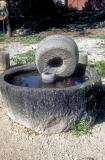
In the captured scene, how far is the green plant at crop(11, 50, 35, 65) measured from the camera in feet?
39.7

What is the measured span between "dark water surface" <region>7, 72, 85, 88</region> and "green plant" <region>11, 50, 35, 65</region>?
344cm

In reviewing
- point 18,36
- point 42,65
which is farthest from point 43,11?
point 42,65

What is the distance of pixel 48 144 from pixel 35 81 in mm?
1497

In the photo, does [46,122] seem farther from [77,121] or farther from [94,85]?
[94,85]

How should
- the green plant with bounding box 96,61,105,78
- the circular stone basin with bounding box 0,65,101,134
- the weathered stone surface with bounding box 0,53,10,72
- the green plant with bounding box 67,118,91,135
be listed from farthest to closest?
the green plant with bounding box 96,61,105,78
the weathered stone surface with bounding box 0,53,10,72
the green plant with bounding box 67,118,91,135
the circular stone basin with bounding box 0,65,101,134

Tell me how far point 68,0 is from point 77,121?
17.4 m

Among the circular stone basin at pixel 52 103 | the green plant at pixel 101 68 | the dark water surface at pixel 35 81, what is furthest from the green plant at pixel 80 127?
the green plant at pixel 101 68

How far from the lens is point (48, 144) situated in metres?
7.11

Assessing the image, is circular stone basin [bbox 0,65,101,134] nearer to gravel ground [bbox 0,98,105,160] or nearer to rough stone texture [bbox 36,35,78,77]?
gravel ground [bbox 0,98,105,160]

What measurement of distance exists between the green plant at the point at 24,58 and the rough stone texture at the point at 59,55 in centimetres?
395

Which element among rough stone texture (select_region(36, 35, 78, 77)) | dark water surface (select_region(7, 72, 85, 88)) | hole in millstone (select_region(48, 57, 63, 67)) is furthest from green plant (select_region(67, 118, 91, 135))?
hole in millstone (select_region(48, 57, 63, 67))

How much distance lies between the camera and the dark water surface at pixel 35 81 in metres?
7.78

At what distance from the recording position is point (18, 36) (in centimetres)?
1680

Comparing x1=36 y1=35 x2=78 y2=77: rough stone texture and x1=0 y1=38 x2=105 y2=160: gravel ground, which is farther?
x1=36 y1=35 x2=78 y2=77: rough stone texture
